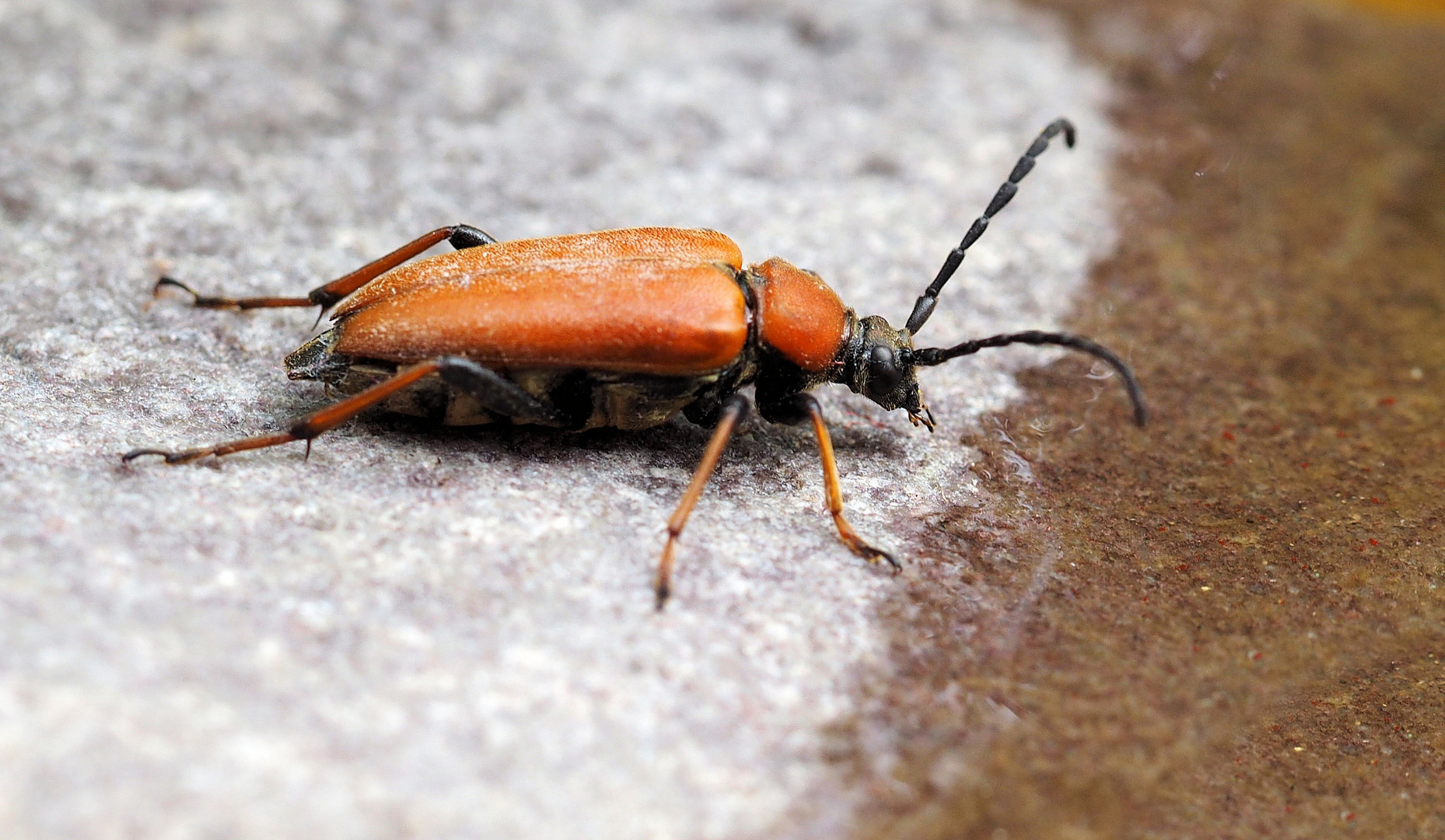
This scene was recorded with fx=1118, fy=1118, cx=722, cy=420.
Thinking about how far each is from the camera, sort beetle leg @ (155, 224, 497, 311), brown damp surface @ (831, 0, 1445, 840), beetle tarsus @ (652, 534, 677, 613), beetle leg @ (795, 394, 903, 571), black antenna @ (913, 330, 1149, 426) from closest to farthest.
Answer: brown damp surface @ (831, 0, 1445, 840)
beetle tarsus @ (652, 534, 677, 613)
black antenna @ (913, 330, 1149, 426)
beetle leg @ (795, 394, 903, 571)
beetle leg @ (155, 224, 497, 311)

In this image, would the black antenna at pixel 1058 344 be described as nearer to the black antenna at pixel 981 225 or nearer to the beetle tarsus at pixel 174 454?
the black antenna at pixel 981 225

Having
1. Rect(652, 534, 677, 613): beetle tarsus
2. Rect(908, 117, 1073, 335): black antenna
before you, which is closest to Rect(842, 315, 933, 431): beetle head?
Rect(908, 117, 1073, 335): black antenna

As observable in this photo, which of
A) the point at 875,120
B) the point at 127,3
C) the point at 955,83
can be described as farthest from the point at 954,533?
the point at 127,3

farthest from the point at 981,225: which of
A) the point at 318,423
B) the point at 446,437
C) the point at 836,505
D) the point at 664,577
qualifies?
the point at 318,423

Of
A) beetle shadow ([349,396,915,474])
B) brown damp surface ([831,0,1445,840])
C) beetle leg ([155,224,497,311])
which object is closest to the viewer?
brown damp surface ([831,0,1445,840])

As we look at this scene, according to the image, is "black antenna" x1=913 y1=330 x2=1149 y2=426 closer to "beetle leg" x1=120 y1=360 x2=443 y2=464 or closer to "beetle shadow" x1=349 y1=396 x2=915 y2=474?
"beetle shadow" x1=349 y1=396 x2=915 y2=474

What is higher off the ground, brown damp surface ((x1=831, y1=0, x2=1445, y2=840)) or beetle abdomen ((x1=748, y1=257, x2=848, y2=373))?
beetle abdomen ((x1=748, y1=257, x2=848, y2=373))
